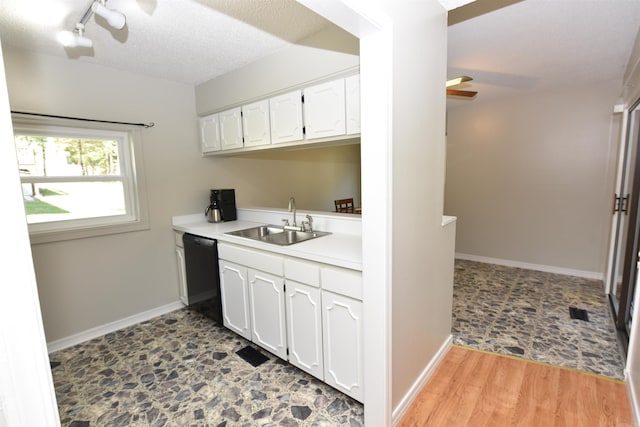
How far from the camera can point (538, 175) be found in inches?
158

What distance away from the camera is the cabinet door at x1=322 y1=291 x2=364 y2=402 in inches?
68.8

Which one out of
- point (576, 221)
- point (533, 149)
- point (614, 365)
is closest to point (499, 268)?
point (576, 221)

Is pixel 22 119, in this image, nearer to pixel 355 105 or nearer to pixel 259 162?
pixel 259 162

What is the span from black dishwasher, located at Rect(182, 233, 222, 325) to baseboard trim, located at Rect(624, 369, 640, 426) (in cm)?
282

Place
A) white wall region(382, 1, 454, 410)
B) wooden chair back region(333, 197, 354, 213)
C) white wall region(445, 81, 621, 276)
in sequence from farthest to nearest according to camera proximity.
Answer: wooden chair back region(333, 197, 354, 213) < white wall region(445, 81, 621, 276) < white wall region(382, 1, 454, 410)

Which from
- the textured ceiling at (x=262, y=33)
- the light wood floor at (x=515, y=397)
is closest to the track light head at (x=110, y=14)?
the textured ceiling at (x=262, y=33)

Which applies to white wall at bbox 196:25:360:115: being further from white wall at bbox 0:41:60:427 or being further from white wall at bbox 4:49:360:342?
white wall at bbox 0:41:60:427

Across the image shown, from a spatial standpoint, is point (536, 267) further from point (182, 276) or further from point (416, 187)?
point (182, 276)

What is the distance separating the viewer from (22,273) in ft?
1.93

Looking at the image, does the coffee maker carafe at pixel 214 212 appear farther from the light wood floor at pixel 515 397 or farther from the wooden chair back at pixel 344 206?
the light wood floor at pixel 515 397

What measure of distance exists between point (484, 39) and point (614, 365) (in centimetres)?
253

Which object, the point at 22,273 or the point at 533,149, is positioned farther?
the point at 533,149

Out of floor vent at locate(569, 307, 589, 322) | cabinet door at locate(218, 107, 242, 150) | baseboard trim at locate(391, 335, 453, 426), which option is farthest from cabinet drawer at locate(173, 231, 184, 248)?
floor vent at locate(569, 307, 589, 322)

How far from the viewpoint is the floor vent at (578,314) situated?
284 cm
